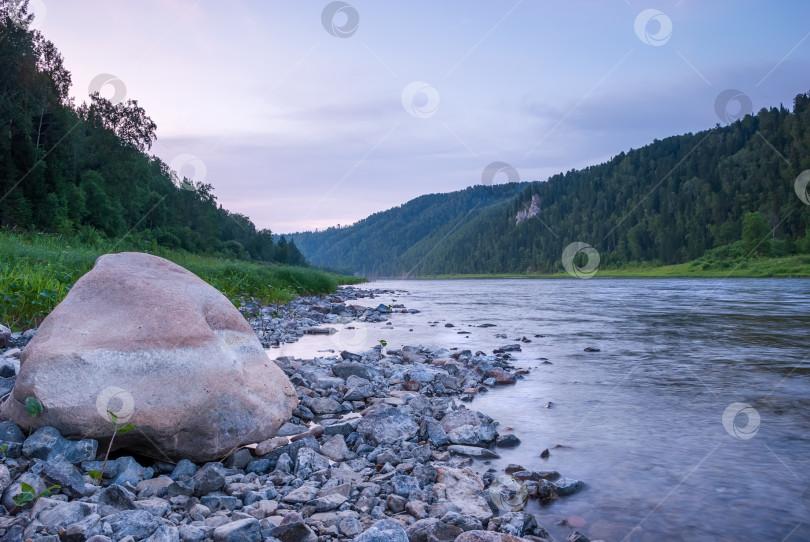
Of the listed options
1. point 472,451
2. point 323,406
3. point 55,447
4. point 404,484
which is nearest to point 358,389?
point 323,406

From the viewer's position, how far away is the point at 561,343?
1490 centimetres

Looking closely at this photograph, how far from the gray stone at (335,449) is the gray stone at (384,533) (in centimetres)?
191

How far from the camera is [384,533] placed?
12.0ft

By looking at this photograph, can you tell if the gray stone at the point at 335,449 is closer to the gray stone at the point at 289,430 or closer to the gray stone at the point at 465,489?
the gray stone at the point at 289,430

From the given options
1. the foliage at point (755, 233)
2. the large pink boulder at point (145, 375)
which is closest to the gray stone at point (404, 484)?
the large pink boulder at point (145, 375)

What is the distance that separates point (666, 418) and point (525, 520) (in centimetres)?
413

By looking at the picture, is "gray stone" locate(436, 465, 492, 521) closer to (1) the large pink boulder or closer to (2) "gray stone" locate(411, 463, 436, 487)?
(2) "gray stone" locate(411, 463, 436, 487)

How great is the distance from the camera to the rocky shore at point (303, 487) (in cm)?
366

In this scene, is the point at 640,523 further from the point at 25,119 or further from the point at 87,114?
the point at 87,114

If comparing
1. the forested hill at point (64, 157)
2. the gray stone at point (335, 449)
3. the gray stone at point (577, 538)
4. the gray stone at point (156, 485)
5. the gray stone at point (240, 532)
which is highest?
the forested hill at point (64, 157)

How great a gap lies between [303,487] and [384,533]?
113 centimetres

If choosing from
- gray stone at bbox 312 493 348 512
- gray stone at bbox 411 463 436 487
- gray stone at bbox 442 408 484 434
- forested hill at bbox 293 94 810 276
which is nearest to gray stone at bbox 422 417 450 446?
gray stone at bbox 442 408 484 434

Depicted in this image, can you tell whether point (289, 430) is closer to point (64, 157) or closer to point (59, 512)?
point (59, 512)

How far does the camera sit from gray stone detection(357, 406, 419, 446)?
6039 mm
